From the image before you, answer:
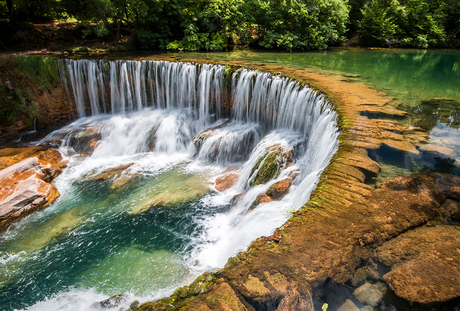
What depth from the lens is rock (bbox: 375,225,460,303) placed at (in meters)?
2.50

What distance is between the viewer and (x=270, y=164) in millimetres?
7133

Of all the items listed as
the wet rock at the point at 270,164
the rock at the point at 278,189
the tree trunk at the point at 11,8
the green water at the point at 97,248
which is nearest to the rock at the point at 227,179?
the wet rock at the point at 270,164

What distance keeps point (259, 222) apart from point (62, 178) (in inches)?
280

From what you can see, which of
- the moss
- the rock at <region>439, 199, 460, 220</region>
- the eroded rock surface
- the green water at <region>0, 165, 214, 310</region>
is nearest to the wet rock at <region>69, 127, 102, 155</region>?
the eroded rock surface

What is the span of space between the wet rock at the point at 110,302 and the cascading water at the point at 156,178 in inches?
11.2

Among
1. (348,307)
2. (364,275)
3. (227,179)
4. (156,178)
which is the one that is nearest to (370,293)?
(364,275)

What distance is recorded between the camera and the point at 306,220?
335cm

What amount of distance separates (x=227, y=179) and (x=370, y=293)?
19.0ft

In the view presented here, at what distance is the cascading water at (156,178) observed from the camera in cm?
514

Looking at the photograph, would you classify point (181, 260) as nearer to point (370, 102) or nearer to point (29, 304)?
point (29, 304)

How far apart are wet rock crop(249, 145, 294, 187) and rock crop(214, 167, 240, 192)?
0.88 m

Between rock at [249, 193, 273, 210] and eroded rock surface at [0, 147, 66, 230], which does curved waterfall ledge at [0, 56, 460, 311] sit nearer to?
rock at [249, 193, 273, 210]

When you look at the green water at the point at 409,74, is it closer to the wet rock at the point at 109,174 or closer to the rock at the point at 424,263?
the rock at the point at 424,263

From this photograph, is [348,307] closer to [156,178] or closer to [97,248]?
[97,248]
